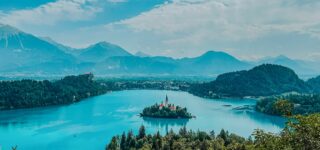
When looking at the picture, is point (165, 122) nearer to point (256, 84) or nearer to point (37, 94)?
point (37, 94)

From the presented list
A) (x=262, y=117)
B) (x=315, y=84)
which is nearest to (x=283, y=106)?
(x=262, y=117)

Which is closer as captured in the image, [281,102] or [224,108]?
[281,102]

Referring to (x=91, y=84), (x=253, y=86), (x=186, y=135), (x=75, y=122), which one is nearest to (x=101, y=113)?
(x=75, y=122)

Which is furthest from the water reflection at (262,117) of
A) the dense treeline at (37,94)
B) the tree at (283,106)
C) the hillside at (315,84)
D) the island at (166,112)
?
the hillside at (315,84)

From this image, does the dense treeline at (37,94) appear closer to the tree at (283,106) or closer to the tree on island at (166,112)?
the tree on island at (166,112)

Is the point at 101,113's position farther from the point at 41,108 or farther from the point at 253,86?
the point at 253,86
